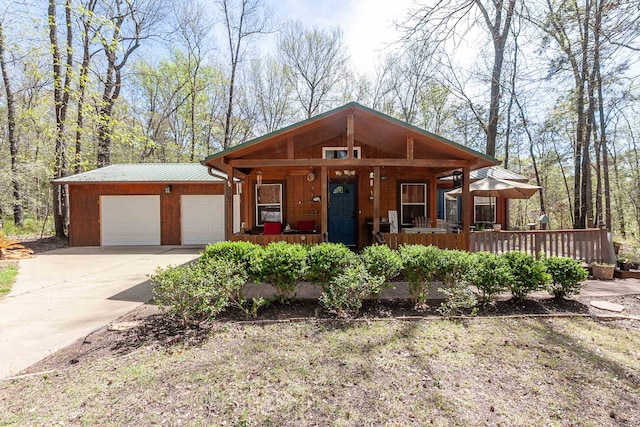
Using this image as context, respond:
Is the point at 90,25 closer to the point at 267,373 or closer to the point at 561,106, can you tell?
the point at 267,373

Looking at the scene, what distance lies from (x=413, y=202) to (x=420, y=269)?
4617mm

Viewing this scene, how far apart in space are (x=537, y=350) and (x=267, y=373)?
9.38 ft

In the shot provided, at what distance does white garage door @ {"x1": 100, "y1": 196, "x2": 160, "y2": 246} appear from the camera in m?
11.2

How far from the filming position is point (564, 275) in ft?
14.3

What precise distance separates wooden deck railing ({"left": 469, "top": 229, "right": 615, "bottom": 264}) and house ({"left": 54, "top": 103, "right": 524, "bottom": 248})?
0.65m

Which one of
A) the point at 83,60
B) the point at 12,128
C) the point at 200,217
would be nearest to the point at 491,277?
the point at 200,217

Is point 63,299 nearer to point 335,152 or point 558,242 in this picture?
point 335,152

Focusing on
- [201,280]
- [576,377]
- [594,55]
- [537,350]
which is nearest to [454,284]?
[537,350]

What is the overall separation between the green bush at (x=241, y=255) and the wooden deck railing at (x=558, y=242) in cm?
468

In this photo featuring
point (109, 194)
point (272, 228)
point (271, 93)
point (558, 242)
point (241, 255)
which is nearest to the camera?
point (241, 255)

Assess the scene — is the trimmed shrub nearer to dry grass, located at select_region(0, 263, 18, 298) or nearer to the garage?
dry grass, located at select_region(0, 263, 18, 298)

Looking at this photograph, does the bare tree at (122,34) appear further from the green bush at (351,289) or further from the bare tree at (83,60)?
the green bush at (351,289)

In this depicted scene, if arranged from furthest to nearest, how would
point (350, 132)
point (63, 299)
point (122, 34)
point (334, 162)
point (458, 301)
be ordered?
point (122, 34), point (334, 162), point (350, 132), point (63, 299), point (458, 301)

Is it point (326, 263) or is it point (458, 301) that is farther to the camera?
point (326, 263)
